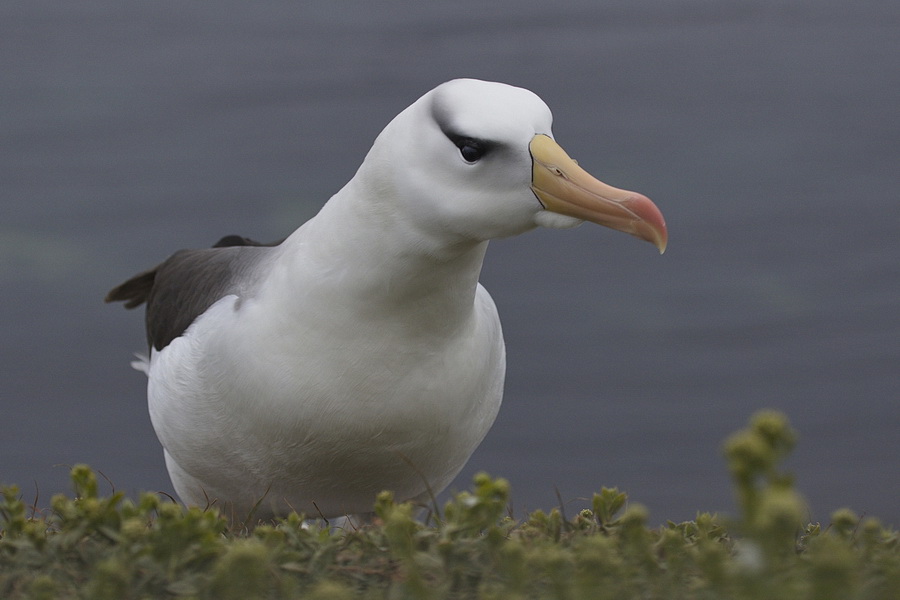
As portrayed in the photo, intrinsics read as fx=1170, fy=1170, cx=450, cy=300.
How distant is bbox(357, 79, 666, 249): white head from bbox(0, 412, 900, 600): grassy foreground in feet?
3.74

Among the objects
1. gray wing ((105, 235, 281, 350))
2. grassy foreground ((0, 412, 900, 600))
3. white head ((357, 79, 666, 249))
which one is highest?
white head ((357, 79, 666, 249))

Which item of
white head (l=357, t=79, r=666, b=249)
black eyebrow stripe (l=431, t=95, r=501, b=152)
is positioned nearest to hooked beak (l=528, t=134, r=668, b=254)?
white head (l=357, t=79, r=666, b=249)

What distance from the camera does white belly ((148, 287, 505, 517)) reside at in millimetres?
4914

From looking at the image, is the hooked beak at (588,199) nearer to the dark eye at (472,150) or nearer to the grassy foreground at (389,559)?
the dark eye at (472,150)

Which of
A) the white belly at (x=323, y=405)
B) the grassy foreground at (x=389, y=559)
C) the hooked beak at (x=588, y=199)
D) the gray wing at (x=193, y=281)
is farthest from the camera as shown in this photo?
the gray wing at (x=193, y=281)

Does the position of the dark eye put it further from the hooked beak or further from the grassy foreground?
the grassy foreground

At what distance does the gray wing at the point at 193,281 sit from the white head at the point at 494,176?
1310 mm

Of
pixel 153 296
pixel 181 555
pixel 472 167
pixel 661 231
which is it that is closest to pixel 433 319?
pixel 472 167

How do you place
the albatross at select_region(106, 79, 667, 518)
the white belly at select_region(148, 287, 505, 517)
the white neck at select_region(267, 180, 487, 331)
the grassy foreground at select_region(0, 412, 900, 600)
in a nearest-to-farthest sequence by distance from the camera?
the grassy foreground at select_region(0, 412, 900, 600) < the albatross at select_region(106, 79, 667, 518) < the white neck at select_region(267, 180, 487, 331) < the white belly at select_region(148, 287, 505, 517)

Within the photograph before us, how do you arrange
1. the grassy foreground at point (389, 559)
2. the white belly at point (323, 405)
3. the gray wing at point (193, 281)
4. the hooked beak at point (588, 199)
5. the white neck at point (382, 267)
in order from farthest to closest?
1. the gray wing at point (193, 281)
2. the white belly at point (323, 405)
3. the white neck at point (382, 267)
4. the hooked beak at point (588, 199)
5. the grassy foreground at point (389, 559)

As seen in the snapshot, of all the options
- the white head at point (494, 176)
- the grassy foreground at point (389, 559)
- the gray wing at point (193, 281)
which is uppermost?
the white head at point (494, 176)

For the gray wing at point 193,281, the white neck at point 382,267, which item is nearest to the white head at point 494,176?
the white neck at point 382,267

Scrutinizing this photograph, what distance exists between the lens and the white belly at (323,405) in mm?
4914

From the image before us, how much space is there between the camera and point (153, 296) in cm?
688
